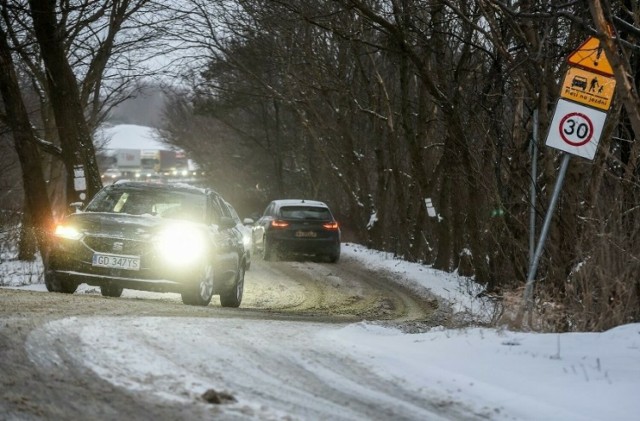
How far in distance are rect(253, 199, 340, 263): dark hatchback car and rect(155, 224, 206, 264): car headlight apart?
13.5m

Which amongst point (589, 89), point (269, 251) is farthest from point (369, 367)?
point (269, 251)

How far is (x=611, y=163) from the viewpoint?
1246cm

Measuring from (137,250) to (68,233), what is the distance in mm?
959

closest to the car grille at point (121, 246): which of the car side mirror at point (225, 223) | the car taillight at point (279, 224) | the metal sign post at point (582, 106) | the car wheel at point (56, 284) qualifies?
the car wheel at point (56, 284)

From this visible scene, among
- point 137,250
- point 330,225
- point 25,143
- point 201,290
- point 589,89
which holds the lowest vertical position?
point 201,290

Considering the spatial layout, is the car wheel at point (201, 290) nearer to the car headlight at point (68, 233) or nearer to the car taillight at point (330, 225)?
the car headlight at point (68, 233)

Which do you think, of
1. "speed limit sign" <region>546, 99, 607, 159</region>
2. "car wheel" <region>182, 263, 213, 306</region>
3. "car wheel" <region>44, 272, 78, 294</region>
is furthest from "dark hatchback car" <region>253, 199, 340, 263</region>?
"speed limit sign" <region>546, 99, 607, 159</region>

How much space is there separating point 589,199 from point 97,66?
18.2 meters

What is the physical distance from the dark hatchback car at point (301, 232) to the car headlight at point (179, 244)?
1347 centimetres

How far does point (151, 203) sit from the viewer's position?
12.3 m

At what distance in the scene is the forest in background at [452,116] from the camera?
8477mm

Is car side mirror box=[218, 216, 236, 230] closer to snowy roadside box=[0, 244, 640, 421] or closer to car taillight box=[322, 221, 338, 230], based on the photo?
snowy roadside box=[0, 244, 640, 421]

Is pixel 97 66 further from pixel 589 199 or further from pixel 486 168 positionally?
pixel 589 199

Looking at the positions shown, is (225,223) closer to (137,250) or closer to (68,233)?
(137,250)
